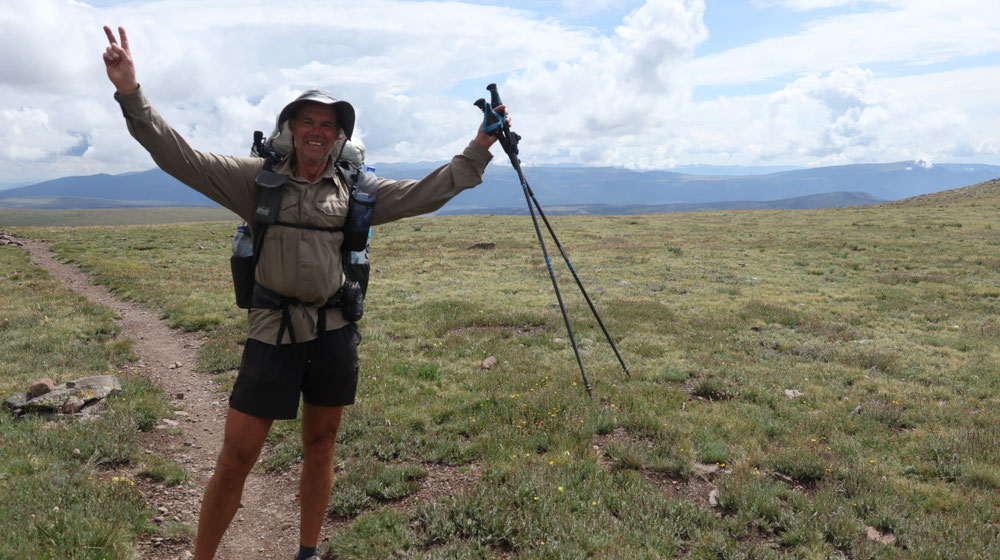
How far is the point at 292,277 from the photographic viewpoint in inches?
165

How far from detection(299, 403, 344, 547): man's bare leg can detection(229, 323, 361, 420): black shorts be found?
0.17 m

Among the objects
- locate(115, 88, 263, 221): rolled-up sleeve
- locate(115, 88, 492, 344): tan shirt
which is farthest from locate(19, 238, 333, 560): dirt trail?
locate(115, 88, 263, 221): rolled-up sleeve

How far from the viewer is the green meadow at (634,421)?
19.4ft

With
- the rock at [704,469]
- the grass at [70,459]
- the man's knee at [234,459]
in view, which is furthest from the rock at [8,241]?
the rock at [704,469]

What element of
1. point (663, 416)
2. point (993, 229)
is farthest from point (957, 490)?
point (993, 229)

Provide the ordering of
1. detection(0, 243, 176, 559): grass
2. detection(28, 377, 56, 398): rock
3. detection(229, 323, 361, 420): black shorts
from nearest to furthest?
detection(229, 323, 361, 420): black shorts, detection(0, 243, 176, 559): grass, detection(28, 377, 56, 398): rock

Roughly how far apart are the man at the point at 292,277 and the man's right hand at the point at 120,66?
0.37 metres

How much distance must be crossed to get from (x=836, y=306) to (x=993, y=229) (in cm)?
3565

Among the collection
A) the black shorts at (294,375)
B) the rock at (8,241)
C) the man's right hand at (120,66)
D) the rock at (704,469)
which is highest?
the man's right hand at (120,66)

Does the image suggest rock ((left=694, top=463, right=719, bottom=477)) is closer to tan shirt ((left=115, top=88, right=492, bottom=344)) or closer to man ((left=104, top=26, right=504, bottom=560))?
man ((left=104, top=26, right=504, bottom=560))

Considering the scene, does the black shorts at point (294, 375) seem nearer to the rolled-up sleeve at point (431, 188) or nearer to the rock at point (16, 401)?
the rolled-up sleeve at point (431, 188)

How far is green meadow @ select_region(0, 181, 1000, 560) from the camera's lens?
5.91 meters

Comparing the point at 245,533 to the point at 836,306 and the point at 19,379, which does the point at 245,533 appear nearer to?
the point at 19,379

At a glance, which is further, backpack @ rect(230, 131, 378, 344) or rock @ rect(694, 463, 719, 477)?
rock @ rect(694, 463, 719, 477)
